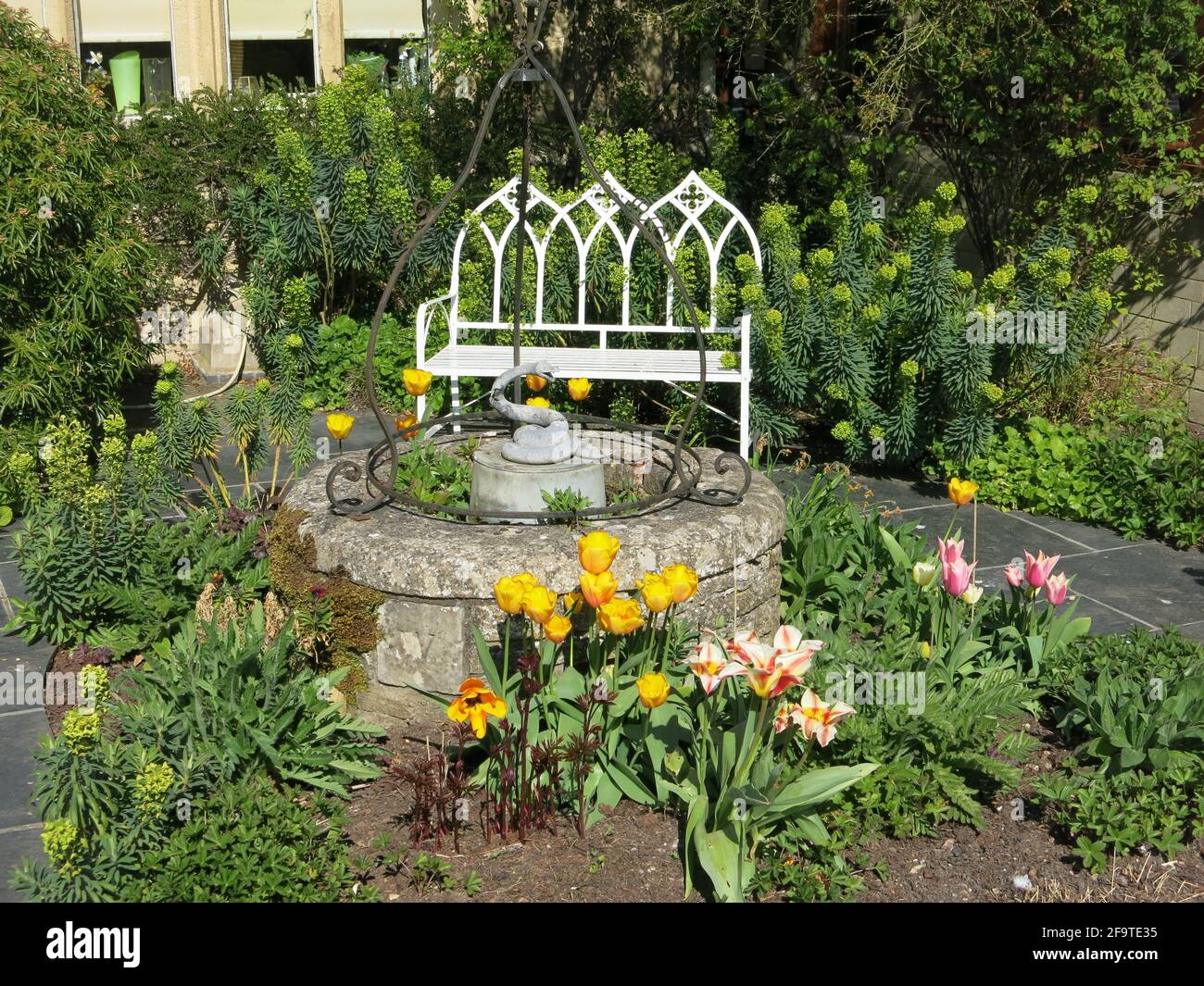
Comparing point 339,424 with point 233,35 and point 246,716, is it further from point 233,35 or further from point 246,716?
point 233,35

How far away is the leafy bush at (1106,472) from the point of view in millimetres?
5480

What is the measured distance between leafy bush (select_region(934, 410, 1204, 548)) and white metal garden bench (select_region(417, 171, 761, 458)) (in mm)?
1166

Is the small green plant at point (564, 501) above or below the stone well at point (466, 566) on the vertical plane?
above

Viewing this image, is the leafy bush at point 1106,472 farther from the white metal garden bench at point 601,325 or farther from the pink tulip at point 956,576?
the pink tulip at point 956,576

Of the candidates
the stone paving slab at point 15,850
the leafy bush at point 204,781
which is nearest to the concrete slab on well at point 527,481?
the leafy bush at point 204,781

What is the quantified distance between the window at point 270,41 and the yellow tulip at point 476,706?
5791 millimetres

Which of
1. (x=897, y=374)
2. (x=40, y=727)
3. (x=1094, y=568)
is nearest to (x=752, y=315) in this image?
(x=897, y=374)

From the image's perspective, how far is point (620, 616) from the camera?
307cm

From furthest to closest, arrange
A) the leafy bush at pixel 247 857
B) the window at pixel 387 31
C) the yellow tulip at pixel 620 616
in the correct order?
the window at pixel 387 31 → the yellow tulip at pixel 620 616 → the leafy bush at pixel 247 857

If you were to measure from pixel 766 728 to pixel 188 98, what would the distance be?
225 inches

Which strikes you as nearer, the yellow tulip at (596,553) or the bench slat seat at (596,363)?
the yellow tulip at (596,553)

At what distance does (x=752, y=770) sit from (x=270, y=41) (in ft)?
20.7

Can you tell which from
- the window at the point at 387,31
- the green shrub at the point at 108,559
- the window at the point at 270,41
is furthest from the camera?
the window at the point at 387,31

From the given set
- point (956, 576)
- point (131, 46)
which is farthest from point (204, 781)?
point (131, 46)
